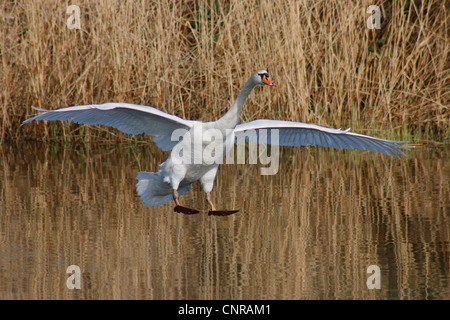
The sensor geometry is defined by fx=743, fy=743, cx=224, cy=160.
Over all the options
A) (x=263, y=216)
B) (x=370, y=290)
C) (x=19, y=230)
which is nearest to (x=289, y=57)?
(x=263, y=216)

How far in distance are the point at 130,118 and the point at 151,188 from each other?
0.73 meters

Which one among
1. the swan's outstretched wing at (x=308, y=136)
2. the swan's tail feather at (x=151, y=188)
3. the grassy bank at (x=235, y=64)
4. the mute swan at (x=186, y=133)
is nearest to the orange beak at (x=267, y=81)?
the mute swan at (x=186, y=133)

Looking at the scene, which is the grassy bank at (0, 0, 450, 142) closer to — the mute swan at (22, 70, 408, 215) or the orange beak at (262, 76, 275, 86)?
the mute swan at (22, 70, 408, 215)

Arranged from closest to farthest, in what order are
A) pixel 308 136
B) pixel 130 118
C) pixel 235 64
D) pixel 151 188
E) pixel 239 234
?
pixel 239 234 → pixel 151 188 → pixel 130 118 → pixel 308 136 → pixel 235 64

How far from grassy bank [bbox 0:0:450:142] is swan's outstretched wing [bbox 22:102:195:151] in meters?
3.29

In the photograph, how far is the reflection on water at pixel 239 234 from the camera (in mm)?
4418

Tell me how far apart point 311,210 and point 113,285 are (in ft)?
8.38

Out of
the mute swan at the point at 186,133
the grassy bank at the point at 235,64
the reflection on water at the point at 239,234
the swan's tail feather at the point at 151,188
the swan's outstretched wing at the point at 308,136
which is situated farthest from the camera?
the grassy bank at the point at 235,64

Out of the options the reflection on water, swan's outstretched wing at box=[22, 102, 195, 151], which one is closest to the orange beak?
swan's outstretched wing at box=[22, 102, 195, 151]

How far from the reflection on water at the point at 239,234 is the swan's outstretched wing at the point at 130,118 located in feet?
2.25

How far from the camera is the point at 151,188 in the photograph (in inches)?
259

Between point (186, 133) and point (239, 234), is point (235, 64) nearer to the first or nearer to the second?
point (186, 133)

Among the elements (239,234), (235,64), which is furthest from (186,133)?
(235,64)

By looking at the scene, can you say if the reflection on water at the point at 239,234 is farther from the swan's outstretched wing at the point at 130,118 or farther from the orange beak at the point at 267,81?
the orange beak at the point at 267,81
